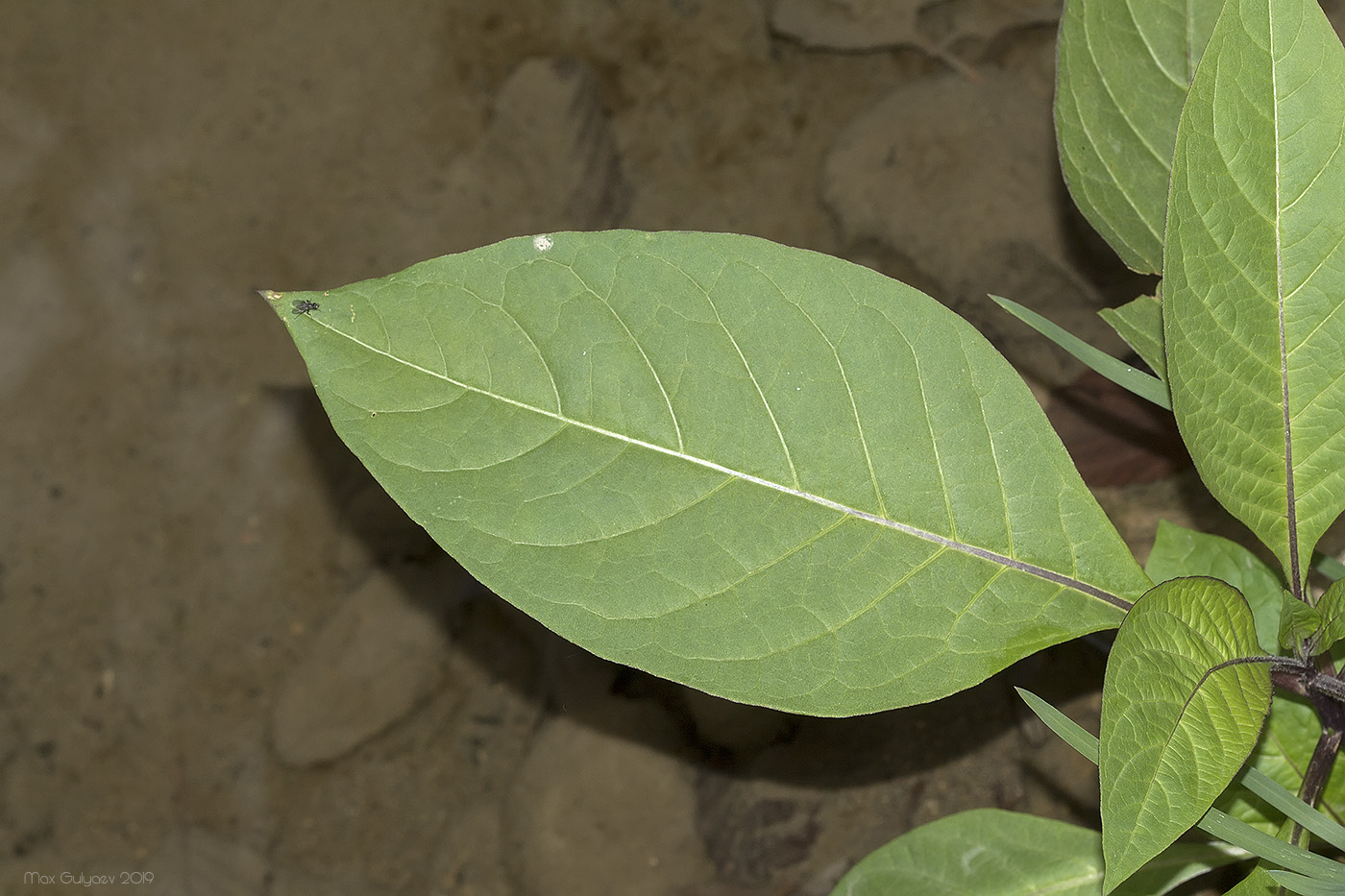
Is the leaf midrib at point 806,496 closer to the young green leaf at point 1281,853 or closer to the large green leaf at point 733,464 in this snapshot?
the large green leaf at point 733,464

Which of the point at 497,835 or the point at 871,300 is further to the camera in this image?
the point at 497,835

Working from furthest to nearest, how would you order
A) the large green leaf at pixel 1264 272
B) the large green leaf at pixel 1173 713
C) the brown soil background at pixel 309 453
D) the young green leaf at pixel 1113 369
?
the brown soil background at pixel 309 453 < the young green leaf at pixel 1113 369 < the large green leaf at pixel 1264 272 < the large green leaf at pixel 1173 713

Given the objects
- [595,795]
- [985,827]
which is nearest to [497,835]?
[595,795]

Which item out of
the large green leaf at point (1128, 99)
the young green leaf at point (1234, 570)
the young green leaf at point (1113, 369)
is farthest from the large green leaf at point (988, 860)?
the large green leaf at point (1128, 99)

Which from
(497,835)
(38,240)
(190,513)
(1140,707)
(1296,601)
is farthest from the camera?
(38,240)

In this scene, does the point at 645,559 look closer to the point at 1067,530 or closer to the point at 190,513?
the point at 1067,530

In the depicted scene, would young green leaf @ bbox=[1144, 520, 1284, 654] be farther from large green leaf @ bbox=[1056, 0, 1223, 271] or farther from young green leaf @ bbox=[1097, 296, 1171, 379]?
large green leaf @ bbox=[1056, 0, 1223, 271]

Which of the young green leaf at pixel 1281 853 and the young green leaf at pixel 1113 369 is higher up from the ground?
the young green leaf at pixel 1113 369
